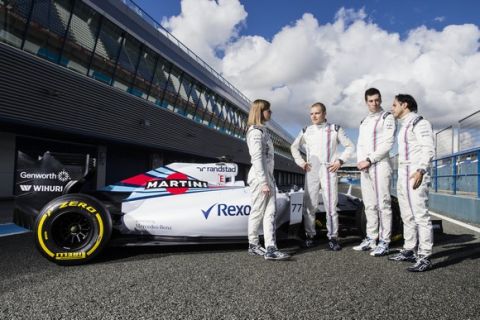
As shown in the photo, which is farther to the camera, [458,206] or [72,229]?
[458,206]

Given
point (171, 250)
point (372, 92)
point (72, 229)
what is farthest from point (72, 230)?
point (372, 92)

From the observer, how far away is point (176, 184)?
12.7ft

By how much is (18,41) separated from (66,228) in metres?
9.11

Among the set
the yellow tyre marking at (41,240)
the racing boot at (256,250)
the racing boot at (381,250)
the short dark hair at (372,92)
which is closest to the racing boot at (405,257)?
the racing boot at (381,250)

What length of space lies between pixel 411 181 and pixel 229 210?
187 cm

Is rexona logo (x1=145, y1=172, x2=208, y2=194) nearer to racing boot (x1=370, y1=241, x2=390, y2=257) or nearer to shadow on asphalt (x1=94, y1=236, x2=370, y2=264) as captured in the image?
shadow on asphalt (x1=94, y1=236, x2=370, y2=264)

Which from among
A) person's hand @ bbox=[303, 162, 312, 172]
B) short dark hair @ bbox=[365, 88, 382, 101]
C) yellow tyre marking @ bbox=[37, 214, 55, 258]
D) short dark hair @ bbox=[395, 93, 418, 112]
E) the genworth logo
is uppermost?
short dark hair @ bbox=[365, 88, 382, 101]

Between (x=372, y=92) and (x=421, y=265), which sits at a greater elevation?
(x=372, y=92)

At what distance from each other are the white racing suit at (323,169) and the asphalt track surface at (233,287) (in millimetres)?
579

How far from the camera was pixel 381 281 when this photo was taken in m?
2.62

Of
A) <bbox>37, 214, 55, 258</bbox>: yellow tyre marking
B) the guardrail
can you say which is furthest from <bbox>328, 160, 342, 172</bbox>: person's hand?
the guardrail

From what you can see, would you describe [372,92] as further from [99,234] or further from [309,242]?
[99,234]

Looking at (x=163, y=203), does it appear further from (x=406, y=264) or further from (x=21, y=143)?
(x=21, y=143)

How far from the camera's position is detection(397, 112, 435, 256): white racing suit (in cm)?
322
